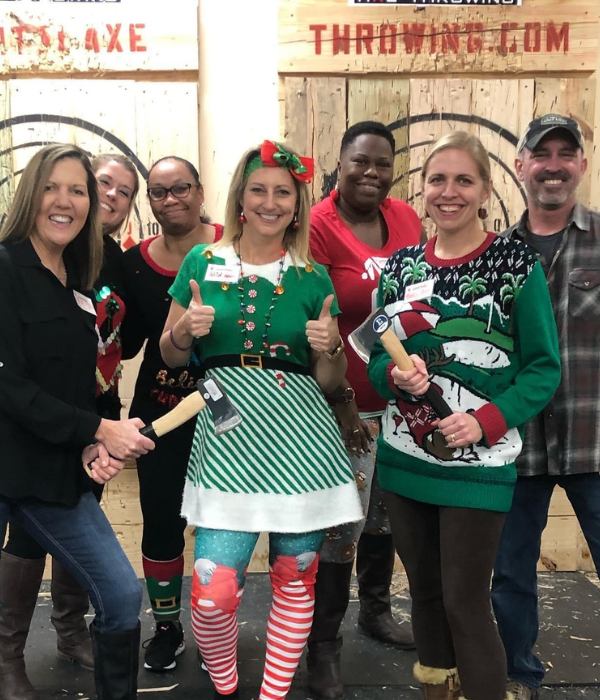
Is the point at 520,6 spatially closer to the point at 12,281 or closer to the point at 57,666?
the point at 12,281

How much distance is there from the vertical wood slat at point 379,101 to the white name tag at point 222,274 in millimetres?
1628

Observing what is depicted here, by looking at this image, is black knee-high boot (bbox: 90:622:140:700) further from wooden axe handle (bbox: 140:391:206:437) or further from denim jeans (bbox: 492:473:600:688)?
denim jeans (bbox: 492:473:600:688)

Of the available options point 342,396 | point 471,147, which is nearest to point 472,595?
point 342,396

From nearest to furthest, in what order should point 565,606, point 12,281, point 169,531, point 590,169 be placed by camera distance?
1. point 12,281
2. point 169,531
3. point 565,606
4. point 590,169

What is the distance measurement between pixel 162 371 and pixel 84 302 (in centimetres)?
56

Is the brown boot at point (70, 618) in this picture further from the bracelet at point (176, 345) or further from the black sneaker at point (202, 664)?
the bracelet at point (176, 345)

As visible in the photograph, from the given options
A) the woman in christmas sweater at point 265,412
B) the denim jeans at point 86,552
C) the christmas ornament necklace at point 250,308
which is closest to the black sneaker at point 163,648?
the woman in christmas sweater at point 265,412

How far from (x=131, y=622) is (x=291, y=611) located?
48cm

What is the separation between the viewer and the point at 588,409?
7.64 feet

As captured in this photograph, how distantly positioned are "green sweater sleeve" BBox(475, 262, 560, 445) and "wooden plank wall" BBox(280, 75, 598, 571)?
170 cm

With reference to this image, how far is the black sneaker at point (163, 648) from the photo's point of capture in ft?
8.85

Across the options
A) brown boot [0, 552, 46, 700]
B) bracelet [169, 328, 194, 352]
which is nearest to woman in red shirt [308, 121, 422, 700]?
bracelet [169, 328, 194, 352]

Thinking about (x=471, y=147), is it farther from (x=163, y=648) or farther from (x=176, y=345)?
(x=163, y=648)

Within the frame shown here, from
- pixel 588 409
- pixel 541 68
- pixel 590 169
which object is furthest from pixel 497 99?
pixel 588 409
